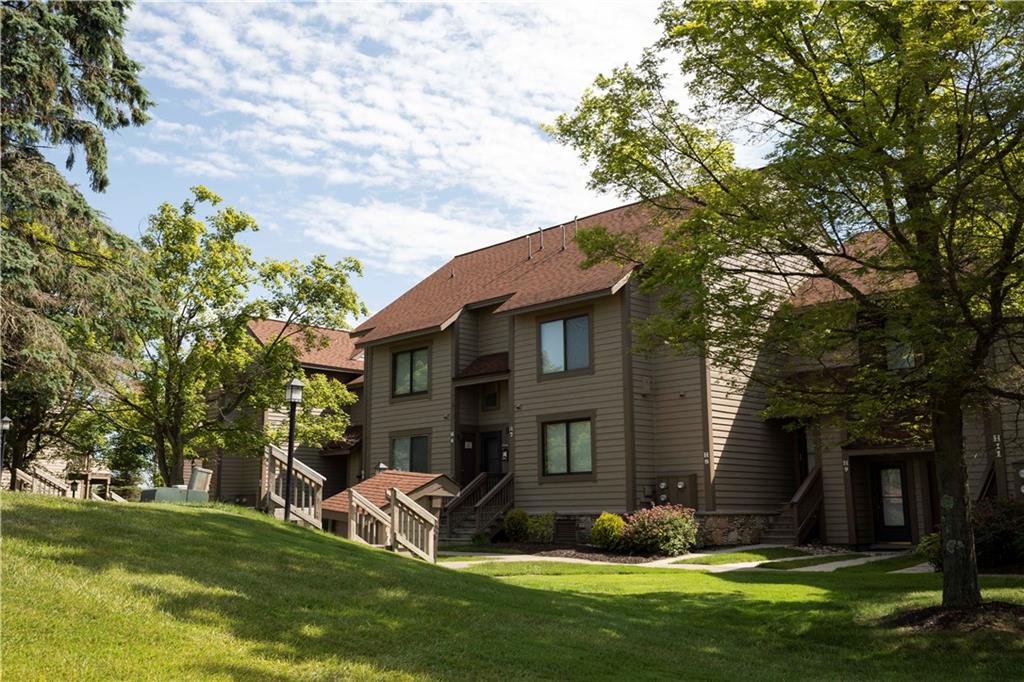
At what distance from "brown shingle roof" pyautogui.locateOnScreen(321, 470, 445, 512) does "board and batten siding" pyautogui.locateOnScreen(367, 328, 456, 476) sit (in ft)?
23.6

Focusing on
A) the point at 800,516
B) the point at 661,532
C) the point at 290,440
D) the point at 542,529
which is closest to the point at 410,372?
the point at 542,529

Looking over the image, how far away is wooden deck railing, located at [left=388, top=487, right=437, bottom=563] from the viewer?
683 inches

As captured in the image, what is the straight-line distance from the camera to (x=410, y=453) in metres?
29.7

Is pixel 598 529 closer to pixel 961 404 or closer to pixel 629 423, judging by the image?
pixel 629 423

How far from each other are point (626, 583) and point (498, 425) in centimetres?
1318

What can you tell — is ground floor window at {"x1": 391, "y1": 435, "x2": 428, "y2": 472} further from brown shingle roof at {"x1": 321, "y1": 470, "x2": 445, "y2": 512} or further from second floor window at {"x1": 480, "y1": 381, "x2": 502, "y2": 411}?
brown shingle roof at {"x1": 321, "y1": 470, "x2": 445, "y2": 512}

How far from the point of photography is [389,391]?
101 feet

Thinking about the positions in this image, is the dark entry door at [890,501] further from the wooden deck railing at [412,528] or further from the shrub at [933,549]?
the wooden deck railing at [412,528]

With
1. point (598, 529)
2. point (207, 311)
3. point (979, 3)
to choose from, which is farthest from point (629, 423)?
point (979, 3)

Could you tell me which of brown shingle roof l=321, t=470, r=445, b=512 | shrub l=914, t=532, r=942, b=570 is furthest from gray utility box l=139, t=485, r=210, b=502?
shrub l=914, t=532, r=942, b=570

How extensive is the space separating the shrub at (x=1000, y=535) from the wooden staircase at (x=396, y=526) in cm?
1018

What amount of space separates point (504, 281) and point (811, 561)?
13.8m

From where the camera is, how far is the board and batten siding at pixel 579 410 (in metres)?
23.7

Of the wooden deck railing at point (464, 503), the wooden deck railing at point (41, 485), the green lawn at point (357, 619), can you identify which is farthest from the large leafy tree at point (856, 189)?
the wooden deck railing at point (41, 485)
